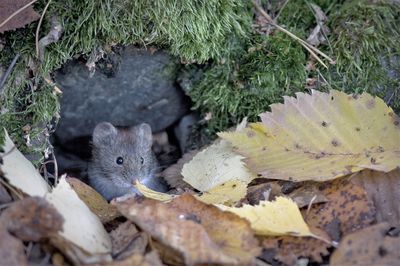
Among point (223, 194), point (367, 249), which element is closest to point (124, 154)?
point (223, 194)

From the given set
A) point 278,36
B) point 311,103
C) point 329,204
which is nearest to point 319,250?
point 329,204

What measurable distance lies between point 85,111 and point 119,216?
169 centimetres

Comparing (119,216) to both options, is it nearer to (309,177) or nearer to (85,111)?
(309,177)

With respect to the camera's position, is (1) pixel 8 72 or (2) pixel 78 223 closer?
(2) pixel 78 223

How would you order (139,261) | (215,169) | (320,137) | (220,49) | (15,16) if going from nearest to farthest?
(139,261)
(15,16)
(320,137)
(215,169)
(220,49)

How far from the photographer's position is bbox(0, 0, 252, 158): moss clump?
128 inches

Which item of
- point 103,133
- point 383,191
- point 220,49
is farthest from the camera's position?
point 103,133

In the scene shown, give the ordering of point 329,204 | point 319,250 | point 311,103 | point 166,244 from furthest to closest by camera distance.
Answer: point 311,103, point 329,204, point 319,250, point 166,244

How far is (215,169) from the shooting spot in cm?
331

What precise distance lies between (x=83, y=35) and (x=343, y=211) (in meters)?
1.86

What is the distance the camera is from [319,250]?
2539mm

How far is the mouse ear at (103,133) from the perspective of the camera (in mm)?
4355

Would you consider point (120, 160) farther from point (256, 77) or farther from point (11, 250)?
point (11, 250)

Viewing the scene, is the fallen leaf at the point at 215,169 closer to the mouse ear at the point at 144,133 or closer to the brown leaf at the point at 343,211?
the brown leaf at the point at 343,211
